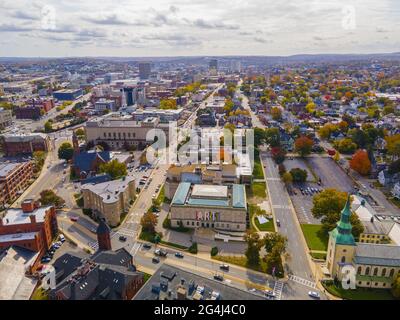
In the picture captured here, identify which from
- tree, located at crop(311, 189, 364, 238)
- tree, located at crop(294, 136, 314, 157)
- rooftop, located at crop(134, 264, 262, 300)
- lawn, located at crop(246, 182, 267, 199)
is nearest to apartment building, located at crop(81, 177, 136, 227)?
rooftop, located at crop(134, 264, 262, 300)

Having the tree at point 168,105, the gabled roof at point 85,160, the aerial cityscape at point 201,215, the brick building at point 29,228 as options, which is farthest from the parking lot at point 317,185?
the tree at point 168,105

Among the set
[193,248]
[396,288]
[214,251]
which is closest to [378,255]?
[396,288]

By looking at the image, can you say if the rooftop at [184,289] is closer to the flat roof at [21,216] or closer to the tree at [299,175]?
the flat roof at [21,216]

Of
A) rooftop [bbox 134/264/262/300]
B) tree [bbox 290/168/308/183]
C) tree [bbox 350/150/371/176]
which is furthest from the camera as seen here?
tree [bbox 350/150/371/176]

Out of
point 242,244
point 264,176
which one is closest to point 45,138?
point 264,176

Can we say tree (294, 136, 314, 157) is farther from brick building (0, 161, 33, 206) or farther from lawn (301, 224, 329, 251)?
brick building (0, 161, 33, 206)
